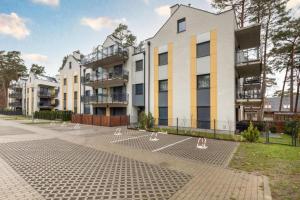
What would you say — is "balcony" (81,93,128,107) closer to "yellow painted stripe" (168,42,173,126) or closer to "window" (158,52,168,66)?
"window" (158,52,168,66)

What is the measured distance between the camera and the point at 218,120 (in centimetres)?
1656

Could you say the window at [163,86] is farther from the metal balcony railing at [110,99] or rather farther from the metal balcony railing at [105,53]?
the metal balcony railing at [105,53]

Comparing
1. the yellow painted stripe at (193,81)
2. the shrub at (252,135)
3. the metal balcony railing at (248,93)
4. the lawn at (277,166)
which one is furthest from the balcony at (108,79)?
the lawn at (277,166)

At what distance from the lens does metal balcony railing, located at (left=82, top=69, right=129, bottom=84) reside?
2357 cm

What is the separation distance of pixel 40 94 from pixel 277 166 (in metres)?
49.9

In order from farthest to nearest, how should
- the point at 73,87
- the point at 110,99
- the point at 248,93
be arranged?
the point at 73,87
the point at 110,99
the point at 248,93

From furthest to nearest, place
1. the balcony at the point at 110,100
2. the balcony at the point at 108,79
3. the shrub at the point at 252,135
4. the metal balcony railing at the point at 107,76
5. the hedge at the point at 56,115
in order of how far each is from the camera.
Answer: the hedge at the point at 56,115
the balcony at the point at 110,100
the balcony at the point at 108,79
the metal balcony railing at the point at 107,76
the shrub at the point at 252,135

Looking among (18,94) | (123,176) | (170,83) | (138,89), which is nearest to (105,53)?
(138,89)

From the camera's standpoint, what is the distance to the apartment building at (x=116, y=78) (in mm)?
23312

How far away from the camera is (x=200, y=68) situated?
17.8m

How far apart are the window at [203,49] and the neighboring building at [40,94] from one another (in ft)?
126

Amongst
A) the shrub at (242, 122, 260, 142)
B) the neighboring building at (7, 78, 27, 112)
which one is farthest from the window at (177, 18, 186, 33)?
the neighboring building at (7, 78, 27, 112)

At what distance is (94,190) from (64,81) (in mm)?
33384

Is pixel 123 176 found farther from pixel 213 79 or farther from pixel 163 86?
pixel 163 86
